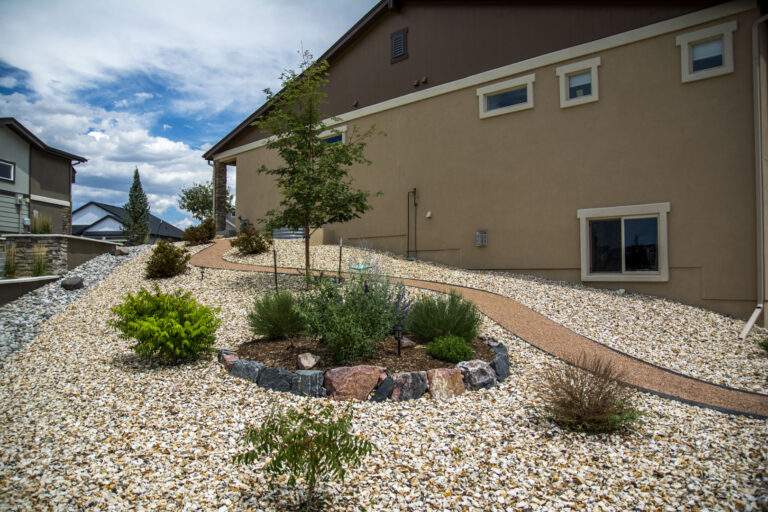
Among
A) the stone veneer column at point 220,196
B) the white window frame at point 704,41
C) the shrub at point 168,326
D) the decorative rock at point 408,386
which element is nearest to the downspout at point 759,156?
the white window frame at point 704,41

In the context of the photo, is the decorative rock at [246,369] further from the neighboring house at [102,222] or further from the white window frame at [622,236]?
the neighboring house at [102,222]

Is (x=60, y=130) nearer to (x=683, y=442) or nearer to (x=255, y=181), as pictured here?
(x=683, y=442)

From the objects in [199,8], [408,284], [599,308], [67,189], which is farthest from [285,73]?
[67,189]

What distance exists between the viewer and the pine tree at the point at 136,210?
30.1 m

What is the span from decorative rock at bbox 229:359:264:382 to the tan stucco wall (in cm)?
817

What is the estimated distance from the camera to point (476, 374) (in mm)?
5363

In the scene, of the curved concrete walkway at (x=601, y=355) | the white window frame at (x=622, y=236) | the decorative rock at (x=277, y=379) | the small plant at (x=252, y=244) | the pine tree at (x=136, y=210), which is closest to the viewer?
the decorative rock at (x=277, y=379)

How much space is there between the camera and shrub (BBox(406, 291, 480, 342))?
643 cm

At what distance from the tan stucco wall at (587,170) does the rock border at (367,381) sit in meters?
6.85

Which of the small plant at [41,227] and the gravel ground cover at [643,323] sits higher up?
the small plant at [41,227]

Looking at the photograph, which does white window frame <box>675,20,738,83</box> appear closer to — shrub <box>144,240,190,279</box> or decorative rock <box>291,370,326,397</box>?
decorative rock <box>291,370,326,397</box>

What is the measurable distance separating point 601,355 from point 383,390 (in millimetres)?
3311

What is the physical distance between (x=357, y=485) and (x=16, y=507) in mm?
2200

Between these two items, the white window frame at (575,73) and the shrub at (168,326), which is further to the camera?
the white window frame at (575,73)
